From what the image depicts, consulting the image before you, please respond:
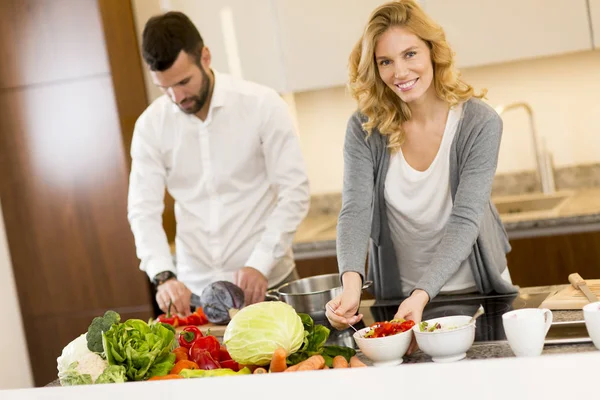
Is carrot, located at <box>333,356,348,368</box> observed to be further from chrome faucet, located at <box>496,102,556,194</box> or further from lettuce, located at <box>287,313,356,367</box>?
chrome faucet, located at <box>496,102,556,194</box>

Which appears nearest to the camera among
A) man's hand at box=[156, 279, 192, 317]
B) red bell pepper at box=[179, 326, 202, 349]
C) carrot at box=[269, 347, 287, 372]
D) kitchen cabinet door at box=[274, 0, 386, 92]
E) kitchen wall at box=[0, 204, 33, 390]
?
carrot at box=[269, 347, 287, 372]

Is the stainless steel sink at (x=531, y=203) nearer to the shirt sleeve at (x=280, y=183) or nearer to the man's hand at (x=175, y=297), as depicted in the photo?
the shirt sleeve at (x=280, y=183)

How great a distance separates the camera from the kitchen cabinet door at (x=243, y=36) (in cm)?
390

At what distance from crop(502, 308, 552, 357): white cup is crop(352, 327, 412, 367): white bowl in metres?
0.21

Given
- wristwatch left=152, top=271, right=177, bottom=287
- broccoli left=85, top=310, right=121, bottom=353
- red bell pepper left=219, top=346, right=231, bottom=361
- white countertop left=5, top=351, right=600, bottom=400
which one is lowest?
red bell pepper left=219, top=346, right=231, bottom=361

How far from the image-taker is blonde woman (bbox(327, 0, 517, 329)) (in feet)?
7.03

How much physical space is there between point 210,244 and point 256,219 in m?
0.20

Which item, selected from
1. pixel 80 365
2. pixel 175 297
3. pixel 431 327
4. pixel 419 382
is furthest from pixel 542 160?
pixel 419 382

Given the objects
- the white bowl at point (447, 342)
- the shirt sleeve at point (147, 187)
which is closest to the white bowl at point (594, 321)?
the white bowl at point (447, 342)

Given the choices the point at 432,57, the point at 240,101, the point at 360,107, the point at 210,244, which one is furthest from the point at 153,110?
the point at 432,57

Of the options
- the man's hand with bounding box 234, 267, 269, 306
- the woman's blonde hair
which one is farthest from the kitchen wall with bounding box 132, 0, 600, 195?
the woman's blonde hair

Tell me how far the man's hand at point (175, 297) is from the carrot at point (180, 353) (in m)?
0.81

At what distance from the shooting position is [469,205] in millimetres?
2092

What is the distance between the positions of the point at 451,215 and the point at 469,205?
0.18 feet
